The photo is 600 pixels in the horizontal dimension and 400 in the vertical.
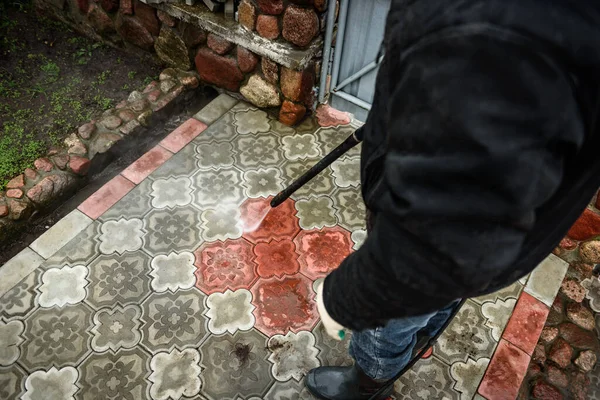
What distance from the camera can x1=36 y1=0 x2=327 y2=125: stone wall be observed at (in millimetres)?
2516

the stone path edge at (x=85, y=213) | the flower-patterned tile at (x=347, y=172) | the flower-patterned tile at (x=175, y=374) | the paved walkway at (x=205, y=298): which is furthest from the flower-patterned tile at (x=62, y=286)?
the flower-patterned tile at (x=347, y=172)

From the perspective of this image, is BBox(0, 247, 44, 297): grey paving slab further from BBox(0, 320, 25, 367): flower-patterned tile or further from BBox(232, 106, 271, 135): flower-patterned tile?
BBox(232, 106, 271, 135): flower-patterned tile

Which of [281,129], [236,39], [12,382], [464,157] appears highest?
[464,157]

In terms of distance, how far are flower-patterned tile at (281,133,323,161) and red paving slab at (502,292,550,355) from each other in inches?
56.0

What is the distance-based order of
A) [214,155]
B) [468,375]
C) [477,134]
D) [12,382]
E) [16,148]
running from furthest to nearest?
1. [214,155]
2. [16,148]
3. [468,375]
4. [12,382]
5. [477,134]

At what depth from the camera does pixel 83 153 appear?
2.66m

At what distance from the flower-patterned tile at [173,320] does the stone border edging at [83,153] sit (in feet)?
2.92

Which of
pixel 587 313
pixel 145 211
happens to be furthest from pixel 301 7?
pixel 587 313

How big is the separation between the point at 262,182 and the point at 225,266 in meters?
0.61

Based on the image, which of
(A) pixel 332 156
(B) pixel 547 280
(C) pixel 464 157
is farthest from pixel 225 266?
(C) pixel 464 157

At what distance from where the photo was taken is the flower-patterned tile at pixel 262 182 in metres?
2.62

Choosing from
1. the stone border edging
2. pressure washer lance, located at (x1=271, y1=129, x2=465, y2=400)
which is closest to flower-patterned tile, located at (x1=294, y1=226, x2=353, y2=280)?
pressure washer lance, located at (x1=271, y1=129, x2=465, y2=400)

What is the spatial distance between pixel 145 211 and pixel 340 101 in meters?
1.47

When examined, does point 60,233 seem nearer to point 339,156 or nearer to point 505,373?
point 339,156
